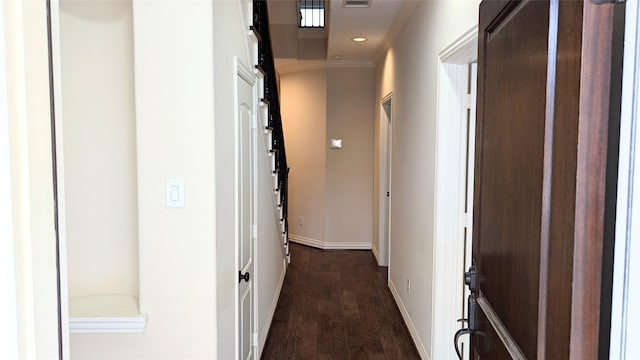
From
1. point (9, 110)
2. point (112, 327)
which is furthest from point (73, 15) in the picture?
point (9, 110)

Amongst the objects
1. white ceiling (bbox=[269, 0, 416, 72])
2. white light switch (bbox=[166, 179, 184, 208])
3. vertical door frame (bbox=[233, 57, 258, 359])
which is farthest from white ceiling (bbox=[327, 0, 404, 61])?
white light switch (bbox=[166, 179, 184, 208])

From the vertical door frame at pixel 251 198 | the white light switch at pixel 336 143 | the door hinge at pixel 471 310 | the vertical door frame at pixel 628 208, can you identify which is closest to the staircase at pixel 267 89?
the vertical door frame at pixel 251 198

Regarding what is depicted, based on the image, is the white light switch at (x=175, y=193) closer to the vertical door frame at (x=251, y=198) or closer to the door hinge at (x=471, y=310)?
the vertical door frame at (x=251, y=198)

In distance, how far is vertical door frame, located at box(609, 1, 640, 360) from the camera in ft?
2.51

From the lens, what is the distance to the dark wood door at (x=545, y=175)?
83 centimetres

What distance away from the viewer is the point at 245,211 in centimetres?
279

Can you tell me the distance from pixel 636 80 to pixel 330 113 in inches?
240

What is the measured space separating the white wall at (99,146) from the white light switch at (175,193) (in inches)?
8.9

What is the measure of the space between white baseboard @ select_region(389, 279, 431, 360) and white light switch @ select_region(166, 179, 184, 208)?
6.78 ft

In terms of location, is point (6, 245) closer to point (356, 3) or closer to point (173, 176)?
point (173, 176)

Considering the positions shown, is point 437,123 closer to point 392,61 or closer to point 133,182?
point 133,182

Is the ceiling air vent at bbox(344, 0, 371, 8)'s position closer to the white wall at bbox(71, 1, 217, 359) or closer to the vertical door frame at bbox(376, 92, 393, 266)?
the white wall at bbox(71, 1, 217, 359)

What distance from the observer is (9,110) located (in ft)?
1.81

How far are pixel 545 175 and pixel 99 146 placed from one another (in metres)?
1.74
